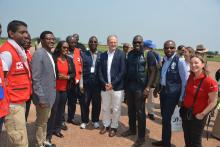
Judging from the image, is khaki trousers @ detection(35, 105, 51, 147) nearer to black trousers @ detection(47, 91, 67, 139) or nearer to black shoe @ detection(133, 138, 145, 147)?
black trousers @ detection(47, 91, 67, 139)

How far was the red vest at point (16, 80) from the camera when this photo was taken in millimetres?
4031

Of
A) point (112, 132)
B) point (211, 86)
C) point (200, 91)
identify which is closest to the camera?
point (211, 86)

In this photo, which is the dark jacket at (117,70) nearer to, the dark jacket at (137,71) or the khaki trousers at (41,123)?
the dark jacket at (137,71)

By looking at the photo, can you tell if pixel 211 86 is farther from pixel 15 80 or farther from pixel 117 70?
pixel 15 80

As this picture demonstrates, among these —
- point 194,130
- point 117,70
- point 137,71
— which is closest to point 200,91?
point 194,130

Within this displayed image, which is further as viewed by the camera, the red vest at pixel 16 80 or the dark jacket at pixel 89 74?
the dark jacket at pixel 89 74

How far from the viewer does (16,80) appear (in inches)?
163

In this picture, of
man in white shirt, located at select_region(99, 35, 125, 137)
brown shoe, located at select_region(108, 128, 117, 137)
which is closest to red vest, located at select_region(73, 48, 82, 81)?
man in white shirt, located at select_region(99, 35, 125, 137)

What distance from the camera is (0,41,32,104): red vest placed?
403 centimetres

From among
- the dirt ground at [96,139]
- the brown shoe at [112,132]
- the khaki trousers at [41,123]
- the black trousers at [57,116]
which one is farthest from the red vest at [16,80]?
the brown shoe at [112,132]

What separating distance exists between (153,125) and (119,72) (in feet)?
7.04

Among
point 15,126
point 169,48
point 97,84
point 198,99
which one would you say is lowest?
point 15,126

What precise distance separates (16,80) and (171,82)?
10.5ft

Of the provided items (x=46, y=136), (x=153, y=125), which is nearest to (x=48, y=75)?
(x=46, y=136)
